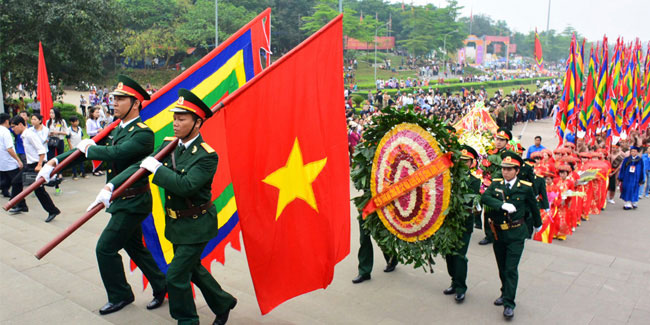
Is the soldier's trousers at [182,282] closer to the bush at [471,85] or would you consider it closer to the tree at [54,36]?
the tree at [54,36]

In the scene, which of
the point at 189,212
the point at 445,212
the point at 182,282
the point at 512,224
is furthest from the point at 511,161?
the point at 182,282

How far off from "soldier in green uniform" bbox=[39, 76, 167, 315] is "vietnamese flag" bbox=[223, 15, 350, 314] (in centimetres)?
109

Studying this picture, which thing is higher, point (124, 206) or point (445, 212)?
point (124, 206)

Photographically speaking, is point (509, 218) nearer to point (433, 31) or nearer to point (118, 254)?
point (118, 254)

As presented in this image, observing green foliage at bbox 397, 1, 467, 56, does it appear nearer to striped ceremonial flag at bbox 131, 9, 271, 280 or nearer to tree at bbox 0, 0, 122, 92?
tree at bbox 0, 0, 122, 92

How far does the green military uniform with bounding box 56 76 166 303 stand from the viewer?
4.27 metres

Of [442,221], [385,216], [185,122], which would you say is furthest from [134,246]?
[442,221]

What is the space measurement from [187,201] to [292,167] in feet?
2.77

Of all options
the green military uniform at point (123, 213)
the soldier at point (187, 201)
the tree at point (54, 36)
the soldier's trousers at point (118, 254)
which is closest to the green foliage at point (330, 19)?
the tree at point (54, 36)

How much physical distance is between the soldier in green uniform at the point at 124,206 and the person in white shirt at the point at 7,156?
4794 millimetres

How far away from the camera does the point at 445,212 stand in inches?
210

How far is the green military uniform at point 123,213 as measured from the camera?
4.27 metres

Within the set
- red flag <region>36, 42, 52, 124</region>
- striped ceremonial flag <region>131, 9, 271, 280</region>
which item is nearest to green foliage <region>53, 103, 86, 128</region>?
red flag <region>36, 42, 52, 124</region>

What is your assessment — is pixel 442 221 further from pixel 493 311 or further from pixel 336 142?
pixel 336 142
